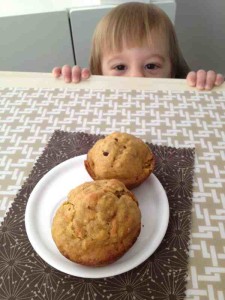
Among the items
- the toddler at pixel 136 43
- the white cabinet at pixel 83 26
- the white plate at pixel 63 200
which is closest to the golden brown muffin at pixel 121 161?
the white plate at pixel 63 200

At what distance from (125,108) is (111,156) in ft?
0.90

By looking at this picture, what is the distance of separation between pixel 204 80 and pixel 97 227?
560 mm

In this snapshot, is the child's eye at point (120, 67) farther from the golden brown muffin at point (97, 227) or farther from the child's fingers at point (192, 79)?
the golden brown muffin at point (97, 227)

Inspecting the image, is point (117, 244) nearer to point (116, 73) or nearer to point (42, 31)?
point (116, 73)

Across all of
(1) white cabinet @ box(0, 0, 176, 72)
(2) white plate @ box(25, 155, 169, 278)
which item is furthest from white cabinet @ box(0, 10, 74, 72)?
(2) white plate @ box(25, 155, 169, 278)

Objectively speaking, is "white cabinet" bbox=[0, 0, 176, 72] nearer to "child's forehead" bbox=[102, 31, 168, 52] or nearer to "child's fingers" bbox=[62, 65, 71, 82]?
"child's forehead" bbox=[102, 31, 168, 52]

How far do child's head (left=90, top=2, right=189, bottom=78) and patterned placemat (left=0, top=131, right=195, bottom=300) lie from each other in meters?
0.62

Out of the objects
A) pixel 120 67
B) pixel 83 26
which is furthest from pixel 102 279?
pixel 83 26

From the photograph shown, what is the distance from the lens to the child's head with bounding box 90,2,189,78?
3.36ft

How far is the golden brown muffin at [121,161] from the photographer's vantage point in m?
0.51

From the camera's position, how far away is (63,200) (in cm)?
54

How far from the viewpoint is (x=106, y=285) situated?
0.44 meters

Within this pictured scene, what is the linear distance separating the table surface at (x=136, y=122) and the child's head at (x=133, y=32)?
0.76ft

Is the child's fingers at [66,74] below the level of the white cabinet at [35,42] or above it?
above
